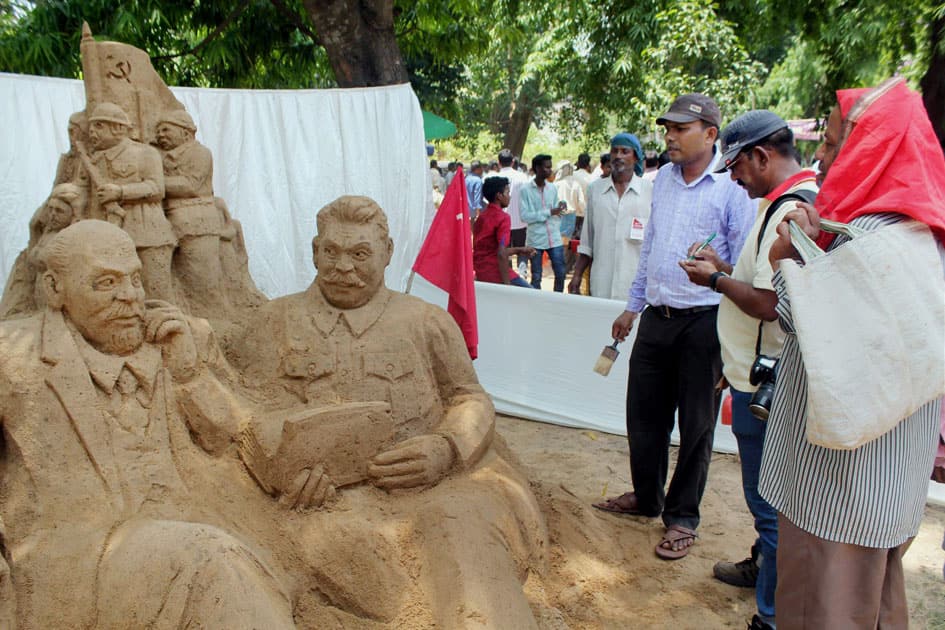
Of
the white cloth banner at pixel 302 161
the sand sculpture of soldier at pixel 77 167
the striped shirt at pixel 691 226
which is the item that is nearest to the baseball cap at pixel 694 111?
the striped shirt at pixel 691 226

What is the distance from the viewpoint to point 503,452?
3.38m

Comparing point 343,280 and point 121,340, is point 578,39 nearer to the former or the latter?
point 343,280

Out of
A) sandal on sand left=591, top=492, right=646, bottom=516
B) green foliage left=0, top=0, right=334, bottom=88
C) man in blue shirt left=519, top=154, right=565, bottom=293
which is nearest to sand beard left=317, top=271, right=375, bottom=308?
sandal on sand left=591, top=492, right=646, bottom=516

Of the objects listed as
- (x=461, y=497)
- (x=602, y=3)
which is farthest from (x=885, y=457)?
(x=602, y=3)

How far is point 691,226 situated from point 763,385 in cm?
141

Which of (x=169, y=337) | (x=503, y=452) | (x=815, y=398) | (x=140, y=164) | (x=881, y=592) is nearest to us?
(x=815, y=398)

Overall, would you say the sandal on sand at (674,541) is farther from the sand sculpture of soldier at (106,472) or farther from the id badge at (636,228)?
the id badge at (636,228)

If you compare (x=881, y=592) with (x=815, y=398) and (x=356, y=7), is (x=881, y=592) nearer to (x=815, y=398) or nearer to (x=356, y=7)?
(x=815, y=398)

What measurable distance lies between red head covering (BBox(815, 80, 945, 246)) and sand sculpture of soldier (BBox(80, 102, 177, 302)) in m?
3.01

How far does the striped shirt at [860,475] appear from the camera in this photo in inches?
83.0

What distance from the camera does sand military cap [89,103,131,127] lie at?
3723 millimetres

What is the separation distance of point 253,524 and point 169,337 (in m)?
0.69

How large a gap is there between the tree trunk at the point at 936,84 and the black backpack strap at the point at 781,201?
3.23 metres

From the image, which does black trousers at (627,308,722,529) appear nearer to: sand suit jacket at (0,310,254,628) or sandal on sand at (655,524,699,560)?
sandal on sand at (655,524,699,560)
